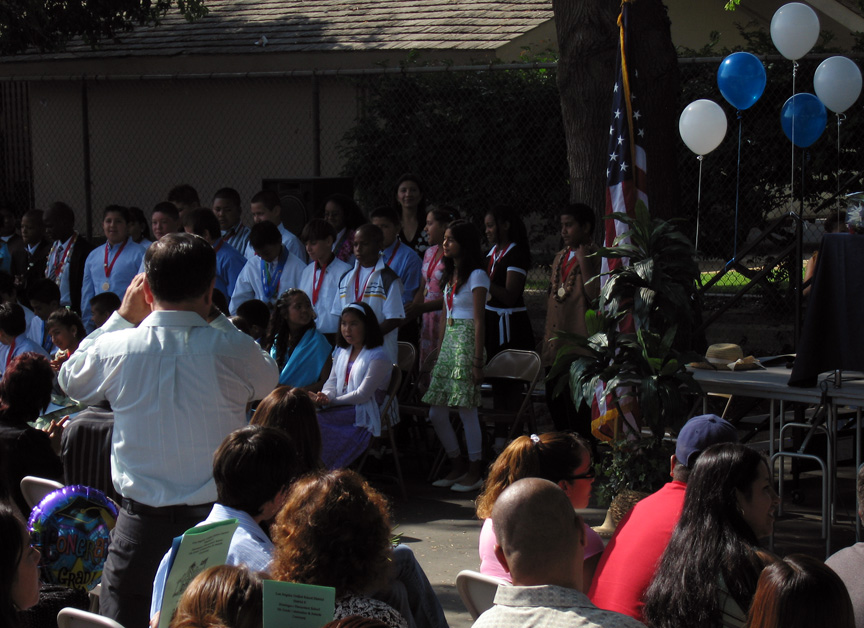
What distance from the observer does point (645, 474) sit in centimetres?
566

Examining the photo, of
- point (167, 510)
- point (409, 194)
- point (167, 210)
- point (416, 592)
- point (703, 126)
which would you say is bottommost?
point (416, 592)

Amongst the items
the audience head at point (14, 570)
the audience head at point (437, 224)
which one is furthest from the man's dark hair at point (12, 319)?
the audience head at point (14, 570)

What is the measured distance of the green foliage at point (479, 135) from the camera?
35.1 ft

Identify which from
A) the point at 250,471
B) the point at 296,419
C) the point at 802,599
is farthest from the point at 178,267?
the point at 802,599

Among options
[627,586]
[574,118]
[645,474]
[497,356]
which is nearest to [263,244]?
[497,356]

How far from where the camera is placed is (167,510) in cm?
332

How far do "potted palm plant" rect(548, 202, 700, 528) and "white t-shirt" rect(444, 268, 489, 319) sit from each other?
52.0 inches

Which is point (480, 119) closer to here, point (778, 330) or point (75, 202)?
point (778, 330)

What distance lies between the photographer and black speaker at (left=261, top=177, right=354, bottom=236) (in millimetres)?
9398

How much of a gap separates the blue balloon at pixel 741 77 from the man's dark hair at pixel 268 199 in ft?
12.4

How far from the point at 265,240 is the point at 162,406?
15.1 ft

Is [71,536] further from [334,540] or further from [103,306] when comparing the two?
[103,306]

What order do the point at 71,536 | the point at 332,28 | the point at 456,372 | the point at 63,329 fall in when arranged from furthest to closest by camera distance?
the point at 332,28, the point at 456,372, the point at 63,329, the point at 71,536

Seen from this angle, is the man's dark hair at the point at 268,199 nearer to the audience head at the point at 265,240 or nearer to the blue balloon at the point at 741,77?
the audience head at the point at 265,240
